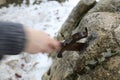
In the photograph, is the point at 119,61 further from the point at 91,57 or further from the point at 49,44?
the point at 49,44

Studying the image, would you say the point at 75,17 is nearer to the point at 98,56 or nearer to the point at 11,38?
the point at 98,56

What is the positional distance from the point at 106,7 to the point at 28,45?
13.6ft

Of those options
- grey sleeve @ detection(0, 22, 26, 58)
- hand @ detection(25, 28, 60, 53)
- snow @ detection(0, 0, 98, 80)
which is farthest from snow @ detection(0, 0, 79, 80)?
grey sleeve @ detection(0, 22, 26, 58)

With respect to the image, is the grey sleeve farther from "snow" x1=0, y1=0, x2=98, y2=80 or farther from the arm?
"snow" x1=0, y1=0, x2=98, y2=80

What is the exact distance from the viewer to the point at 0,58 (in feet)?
4.58

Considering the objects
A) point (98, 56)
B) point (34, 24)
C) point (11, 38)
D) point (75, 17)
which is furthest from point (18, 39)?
point (34, 24)

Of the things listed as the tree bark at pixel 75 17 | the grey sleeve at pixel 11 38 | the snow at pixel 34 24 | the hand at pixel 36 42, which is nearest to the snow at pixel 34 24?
the snow at pixel 34 24

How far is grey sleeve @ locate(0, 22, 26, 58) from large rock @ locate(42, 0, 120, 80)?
2.34m

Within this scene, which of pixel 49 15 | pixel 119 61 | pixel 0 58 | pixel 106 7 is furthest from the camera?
pixel 49 15

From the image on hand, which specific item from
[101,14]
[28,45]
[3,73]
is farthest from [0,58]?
[3,73]

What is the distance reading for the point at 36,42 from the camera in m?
1.49

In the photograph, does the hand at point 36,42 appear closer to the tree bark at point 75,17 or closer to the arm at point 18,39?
the arm at point 18,39

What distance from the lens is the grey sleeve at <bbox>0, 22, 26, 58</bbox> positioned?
1369mm

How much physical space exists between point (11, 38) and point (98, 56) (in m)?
2.62
